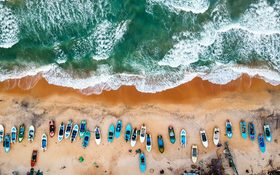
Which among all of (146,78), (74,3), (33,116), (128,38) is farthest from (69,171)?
(74,3)

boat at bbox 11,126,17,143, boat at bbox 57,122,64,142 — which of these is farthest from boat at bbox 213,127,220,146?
boat at bbox 11,126,17,143

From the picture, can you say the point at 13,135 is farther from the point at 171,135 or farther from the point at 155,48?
the point at 155,48

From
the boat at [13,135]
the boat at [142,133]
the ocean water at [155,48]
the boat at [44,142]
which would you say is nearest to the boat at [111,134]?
the boat at [142,133]

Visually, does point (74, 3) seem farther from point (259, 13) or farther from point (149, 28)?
point (259, 13)

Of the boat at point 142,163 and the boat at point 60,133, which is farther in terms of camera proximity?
the boat at point 60,133

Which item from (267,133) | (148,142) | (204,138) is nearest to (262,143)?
(267,133)

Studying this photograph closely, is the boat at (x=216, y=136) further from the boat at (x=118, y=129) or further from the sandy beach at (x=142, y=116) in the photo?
the boat at (x=118, y=129)

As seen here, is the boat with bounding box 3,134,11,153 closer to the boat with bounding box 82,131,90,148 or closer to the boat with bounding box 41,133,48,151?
Result: the boat with bounding box 41,133,48,151

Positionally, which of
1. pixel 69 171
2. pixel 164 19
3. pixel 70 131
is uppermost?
pixel 164 19
